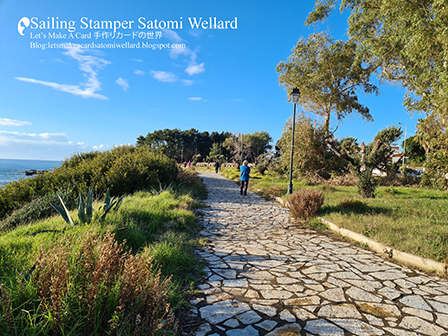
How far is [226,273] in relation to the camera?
4.31 metres

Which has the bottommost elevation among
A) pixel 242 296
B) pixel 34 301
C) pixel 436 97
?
pixel 242 296

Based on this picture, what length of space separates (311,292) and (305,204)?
5.04 m

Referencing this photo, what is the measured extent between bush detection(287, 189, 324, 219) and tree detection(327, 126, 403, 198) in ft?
13.0

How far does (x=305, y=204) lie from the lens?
853 cm

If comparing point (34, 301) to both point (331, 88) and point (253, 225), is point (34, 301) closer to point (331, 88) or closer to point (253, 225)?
point (253, 225)

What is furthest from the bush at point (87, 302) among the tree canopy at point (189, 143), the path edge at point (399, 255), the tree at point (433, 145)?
the tree canopy at point (189, 143)

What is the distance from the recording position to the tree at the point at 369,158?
37.7 feet

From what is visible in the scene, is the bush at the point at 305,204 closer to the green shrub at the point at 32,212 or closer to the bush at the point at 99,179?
the bush at the point at 99,179

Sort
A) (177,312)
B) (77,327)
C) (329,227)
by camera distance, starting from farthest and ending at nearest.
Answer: (329,227)
(177,312)
(77,327)

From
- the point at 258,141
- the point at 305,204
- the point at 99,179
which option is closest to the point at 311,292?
the point at 305,204

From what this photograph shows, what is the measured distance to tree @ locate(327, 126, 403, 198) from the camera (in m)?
11.5

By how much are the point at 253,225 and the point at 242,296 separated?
4.41 m

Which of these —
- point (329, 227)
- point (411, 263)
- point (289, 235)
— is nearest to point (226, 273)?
point (289, 235)

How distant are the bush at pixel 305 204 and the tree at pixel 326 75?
1428 cm
